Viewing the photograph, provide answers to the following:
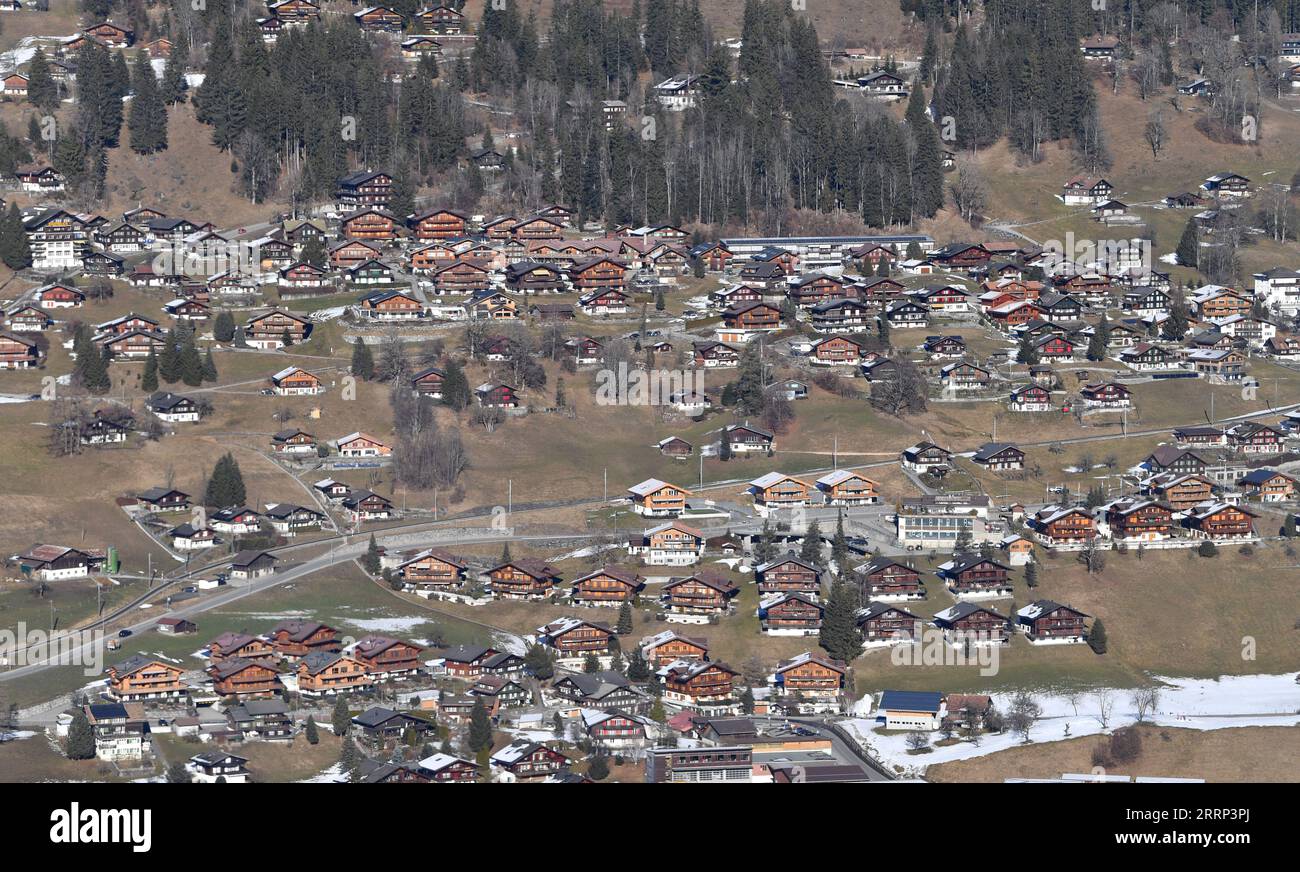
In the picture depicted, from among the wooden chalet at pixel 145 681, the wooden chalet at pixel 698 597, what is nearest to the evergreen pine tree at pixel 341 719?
the wooden chalet at pixel 145 681

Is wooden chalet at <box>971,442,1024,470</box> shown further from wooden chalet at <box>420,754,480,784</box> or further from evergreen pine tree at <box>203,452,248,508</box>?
wooden chalet at <box>420,754,480,784</box>

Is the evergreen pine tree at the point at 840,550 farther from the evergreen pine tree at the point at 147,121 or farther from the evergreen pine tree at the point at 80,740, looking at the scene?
the evergreen pine tree at the point at 147,121

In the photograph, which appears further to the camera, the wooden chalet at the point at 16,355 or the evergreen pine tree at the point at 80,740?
the wooden chalet at the point at 16,355

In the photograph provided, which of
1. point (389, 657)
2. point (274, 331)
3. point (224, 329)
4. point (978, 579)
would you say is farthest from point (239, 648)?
point (224, 329)

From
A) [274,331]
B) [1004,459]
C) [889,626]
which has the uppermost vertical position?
[274,331]

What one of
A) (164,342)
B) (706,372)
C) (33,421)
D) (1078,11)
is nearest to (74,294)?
(164,342)

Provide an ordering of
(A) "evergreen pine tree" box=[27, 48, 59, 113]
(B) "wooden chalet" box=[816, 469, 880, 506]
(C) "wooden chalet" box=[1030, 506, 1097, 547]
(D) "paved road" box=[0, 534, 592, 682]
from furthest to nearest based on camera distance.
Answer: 1. (A) "evergreen pine tree" box=[27, 48, 59, 113]
2. (B) "wooden chalet" box=[816, 469, 880, 506]
3. (C) "wooden chalet" box=[1030, 506, 1097, 547]
4. (D) "paved road" box=[0, 534, 592, 682]

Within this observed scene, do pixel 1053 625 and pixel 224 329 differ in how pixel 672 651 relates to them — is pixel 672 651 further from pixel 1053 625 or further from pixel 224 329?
pixel 224 329

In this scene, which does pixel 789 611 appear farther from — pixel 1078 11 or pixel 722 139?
pixel 1078 11

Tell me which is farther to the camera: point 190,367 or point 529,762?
point 190,367

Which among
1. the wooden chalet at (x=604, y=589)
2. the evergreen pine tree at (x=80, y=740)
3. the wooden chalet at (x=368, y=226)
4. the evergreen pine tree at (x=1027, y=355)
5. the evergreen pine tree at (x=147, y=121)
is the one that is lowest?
the wooden chalet at (x=604, y=589)

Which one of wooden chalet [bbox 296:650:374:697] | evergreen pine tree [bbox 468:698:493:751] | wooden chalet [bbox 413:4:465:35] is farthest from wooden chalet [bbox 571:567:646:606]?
wooden chalet [bbox 413:4:465:35]
